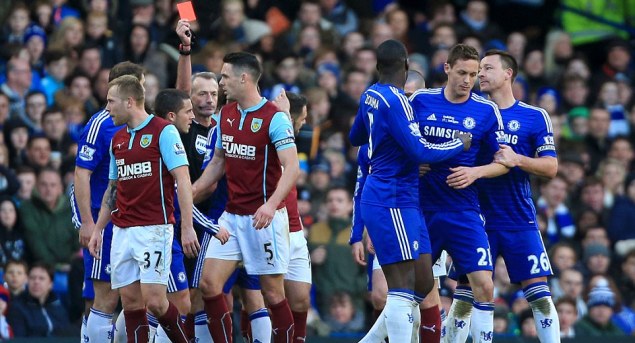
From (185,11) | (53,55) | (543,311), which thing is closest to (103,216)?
(185,11)

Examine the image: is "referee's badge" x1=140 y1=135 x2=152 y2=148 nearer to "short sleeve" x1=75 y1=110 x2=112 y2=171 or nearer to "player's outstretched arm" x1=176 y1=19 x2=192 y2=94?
"short sleeve" x1=75 y1=110 x2=112 y2=171

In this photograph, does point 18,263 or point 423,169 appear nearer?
point 423,169

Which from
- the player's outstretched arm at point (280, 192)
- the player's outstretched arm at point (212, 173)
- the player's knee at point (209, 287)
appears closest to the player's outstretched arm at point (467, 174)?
the player's outstretched arm at point (280, 192)

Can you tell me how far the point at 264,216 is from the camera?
11.4m

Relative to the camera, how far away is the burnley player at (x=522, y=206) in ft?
40.1

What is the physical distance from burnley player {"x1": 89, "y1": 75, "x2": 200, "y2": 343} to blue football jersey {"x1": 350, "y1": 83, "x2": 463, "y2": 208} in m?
1.39

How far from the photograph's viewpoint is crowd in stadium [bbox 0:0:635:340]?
1588cm

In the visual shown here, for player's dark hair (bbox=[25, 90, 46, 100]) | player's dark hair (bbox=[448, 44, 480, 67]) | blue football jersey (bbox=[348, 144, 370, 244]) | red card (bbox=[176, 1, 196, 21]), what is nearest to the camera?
player's dark hair (bbox=[448, 44, 480, 67])

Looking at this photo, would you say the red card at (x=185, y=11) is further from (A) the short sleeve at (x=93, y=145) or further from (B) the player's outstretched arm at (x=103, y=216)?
(B) the player's outstretched arm at (x=103, y=216)

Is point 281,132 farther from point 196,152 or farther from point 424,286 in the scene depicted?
point 424,286

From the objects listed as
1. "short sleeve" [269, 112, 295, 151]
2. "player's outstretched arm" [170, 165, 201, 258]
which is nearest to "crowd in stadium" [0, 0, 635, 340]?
"short sleeve" [269, 112, 295, 151]

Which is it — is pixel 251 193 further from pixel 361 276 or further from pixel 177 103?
pixel 361 276

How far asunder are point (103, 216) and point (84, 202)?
0.20 m

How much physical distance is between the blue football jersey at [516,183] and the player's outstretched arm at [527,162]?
0.10m
